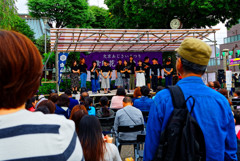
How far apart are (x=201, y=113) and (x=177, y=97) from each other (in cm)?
24

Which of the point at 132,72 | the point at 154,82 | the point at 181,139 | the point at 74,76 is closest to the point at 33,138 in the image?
the point at 181,139

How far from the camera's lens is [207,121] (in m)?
1.66

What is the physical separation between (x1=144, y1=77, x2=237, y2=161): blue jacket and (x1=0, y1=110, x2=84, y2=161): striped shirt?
841 millimetres

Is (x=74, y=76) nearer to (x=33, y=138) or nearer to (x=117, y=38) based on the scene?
(x=117, y=38)

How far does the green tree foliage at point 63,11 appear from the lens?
78.7 ft

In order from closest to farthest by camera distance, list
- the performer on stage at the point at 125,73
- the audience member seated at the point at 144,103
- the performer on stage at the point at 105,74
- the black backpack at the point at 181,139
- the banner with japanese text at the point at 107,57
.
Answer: the black backpack at the point at 181,139, the audience member seated at the point at 144,103, the performer on stage at the point at 105,74, the performer on stage at the point at 125,73, the banner with japanese text at the point at 107,57

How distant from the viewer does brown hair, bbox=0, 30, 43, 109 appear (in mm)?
941

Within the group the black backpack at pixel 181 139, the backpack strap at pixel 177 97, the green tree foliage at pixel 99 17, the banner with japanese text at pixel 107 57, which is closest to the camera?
the black backpack at pixel 181 139

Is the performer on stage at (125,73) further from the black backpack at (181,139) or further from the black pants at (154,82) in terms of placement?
the black backpack at (181,139)

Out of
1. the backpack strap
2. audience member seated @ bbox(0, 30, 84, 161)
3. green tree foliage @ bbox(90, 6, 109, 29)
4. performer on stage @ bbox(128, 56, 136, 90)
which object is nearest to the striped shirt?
audience member seated @ bbox(0, 30, 84, 161)

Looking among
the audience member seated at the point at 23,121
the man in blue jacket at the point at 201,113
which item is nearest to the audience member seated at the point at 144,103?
the man in blue jacket at the point at 201,113

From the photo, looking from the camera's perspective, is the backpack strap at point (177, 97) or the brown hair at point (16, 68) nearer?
the brown hair at point (16, 68)

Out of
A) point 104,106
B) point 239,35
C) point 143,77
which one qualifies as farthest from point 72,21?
point 239,35

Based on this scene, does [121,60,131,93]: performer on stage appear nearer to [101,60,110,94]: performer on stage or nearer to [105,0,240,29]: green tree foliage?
[101,60,110,94]: performer on stage
